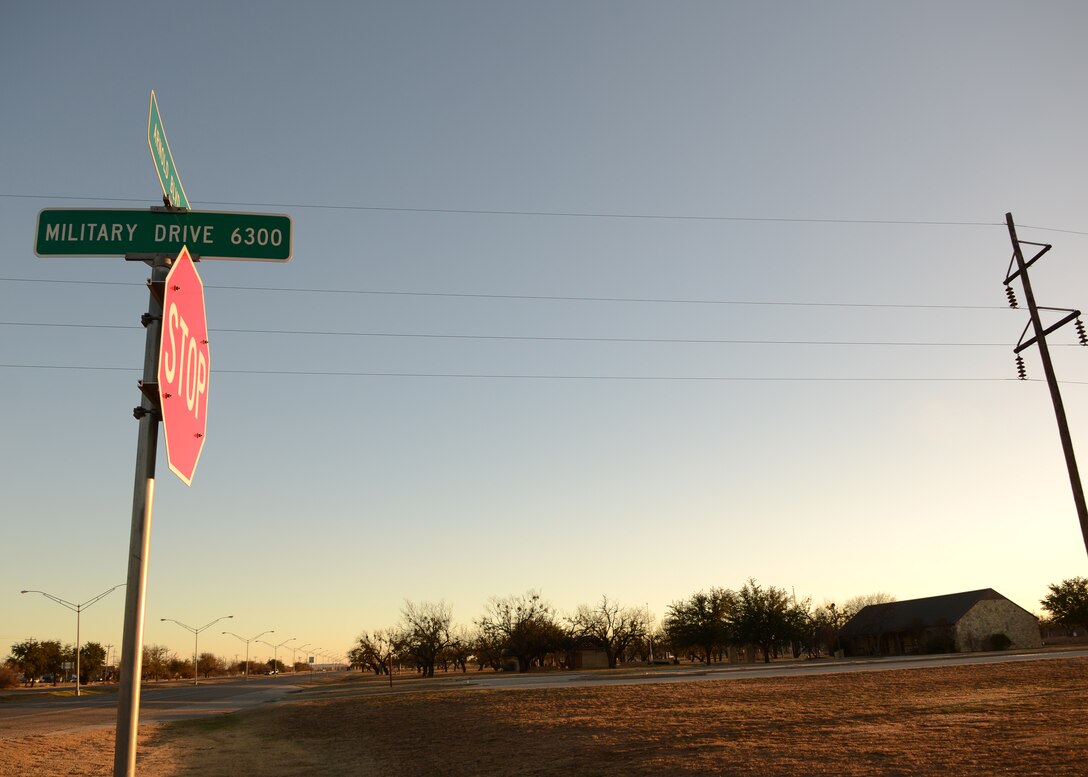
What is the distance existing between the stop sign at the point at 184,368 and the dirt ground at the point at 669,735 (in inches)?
439

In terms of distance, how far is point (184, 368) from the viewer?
384 centimetres

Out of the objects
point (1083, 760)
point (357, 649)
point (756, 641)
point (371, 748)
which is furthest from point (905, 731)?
point (357, 649)

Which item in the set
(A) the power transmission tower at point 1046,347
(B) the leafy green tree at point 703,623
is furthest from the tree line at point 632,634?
(A) the power transmission tower at point 1046,347

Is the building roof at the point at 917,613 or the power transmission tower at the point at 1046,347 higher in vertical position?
the power transmission tower at the point at 1046,347

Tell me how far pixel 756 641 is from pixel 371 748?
64.7 metres

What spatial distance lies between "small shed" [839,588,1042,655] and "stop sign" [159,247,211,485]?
8143 centimetres

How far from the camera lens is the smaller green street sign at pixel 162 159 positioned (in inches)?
169

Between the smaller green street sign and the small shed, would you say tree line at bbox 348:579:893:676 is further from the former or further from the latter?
the smaller green street sign

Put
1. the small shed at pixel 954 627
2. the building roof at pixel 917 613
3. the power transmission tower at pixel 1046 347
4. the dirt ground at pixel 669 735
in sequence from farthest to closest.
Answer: the building roof at pixel 917 613, the small shed at pixel 954 627, the power transmission tower at pixel 1046 347, the dirt ground at pixel 669 735

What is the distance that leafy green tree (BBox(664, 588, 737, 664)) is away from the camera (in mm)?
81188

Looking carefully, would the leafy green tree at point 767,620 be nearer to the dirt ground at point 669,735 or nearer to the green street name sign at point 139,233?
the dirt ground at point 669,735

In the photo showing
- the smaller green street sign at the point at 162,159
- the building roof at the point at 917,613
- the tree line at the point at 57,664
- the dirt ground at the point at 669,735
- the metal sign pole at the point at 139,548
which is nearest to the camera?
the metal sign pole at the point at 139,548

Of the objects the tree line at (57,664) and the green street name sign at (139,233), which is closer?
the green street name sign at (139,233)

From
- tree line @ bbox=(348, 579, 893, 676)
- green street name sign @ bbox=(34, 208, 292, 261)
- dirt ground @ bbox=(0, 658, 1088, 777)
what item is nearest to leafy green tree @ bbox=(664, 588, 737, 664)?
tree line @ bbox=(348, 579, 893, 676)
